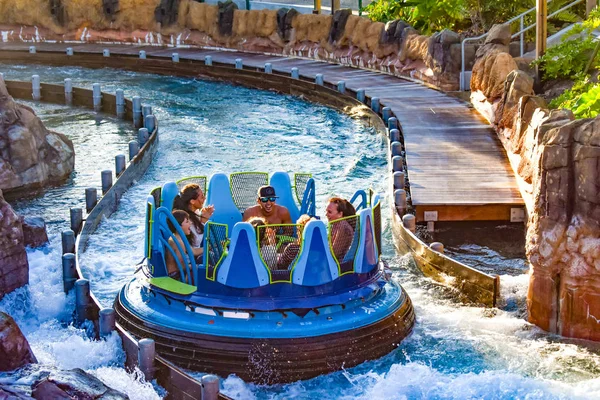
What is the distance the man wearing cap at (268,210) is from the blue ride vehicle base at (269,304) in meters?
0.58

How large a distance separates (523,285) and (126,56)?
55.7 ft

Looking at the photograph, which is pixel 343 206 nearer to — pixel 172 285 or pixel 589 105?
pixel 172 285

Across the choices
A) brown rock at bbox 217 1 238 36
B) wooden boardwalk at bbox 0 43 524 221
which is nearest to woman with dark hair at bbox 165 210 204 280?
wooden boardwalk at bbox 0 43 524 221

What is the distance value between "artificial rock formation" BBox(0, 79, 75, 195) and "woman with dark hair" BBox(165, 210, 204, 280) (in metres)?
5.95

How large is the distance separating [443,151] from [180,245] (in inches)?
258

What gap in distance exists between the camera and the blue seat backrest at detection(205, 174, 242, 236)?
9891 mm

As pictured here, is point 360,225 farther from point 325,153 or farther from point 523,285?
point 325,153

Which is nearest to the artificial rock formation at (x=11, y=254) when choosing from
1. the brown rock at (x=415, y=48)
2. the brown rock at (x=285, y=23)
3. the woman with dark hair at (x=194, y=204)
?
the woman with dark hair at (x=194, y=204)

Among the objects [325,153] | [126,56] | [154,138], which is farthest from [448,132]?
[126,56]

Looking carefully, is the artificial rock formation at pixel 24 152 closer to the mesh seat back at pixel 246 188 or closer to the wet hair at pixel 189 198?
the mesh seat back at pixel 246 188

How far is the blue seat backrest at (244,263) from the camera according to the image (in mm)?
8398

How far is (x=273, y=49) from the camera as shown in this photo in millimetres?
24875

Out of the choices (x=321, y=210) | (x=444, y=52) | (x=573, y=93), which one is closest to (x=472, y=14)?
(x=444, y=52)

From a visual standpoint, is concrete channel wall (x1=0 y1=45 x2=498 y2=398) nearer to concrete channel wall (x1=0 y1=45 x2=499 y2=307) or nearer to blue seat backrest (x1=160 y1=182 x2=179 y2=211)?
concrete channel wall (x1=0 y1=45 x2=499 y2=307)
